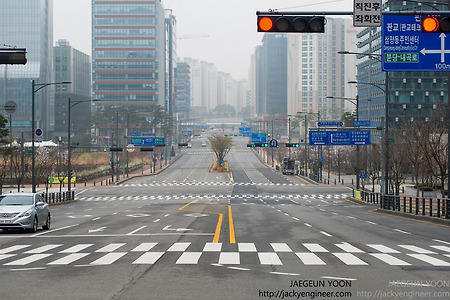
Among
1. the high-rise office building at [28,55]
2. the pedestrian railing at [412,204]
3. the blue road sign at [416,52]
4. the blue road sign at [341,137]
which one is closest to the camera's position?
the blue road sign at [416,52]

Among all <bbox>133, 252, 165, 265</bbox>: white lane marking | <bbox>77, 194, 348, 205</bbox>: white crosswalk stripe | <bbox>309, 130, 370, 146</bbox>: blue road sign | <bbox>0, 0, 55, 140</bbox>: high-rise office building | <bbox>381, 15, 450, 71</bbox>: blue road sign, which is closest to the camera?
<bbox>133, 252, 165, 265</bbox>: white lane marking

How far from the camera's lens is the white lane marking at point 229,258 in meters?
13.5

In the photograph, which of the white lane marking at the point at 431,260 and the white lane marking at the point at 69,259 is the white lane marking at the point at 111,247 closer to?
the white lane marking at the point at 69,259

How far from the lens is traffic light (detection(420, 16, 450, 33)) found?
48.7ft

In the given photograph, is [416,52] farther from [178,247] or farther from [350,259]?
[178,247]

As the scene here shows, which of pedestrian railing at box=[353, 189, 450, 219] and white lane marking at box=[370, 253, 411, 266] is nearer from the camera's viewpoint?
white lane marking at box=[370, 253, 411, 266]

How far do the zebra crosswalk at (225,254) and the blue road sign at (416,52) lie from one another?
5535 mm

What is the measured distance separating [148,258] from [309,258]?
3945 mm

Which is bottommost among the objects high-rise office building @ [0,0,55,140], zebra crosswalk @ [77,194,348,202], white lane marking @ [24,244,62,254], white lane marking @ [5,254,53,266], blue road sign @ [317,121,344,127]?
zebra crosswalk @ [77,194,348,202]

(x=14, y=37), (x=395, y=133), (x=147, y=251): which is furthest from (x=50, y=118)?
(x=147, y=251)

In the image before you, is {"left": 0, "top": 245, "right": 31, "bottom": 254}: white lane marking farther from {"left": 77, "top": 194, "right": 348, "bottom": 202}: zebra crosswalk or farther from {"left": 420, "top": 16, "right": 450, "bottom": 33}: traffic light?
{"left": 77, "top": 194, "right": 348, "bottom": 202}: zebra crosswalk

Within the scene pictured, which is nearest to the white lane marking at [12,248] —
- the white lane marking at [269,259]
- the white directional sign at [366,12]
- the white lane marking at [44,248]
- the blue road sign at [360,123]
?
the white lane marking at [44,248]

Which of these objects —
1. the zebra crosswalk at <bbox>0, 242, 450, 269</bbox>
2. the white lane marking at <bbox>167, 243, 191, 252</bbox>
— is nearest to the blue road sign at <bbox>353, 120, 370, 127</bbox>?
the zebra crosswalk at <bbox>0, 242, 450, 269</bbox>

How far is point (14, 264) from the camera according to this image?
44.3 feet
